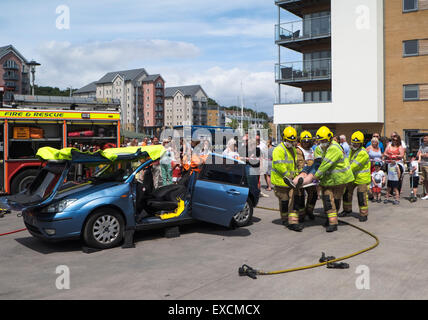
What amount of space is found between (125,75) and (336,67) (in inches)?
4041

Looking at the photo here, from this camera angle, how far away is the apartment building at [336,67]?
31.0 meters

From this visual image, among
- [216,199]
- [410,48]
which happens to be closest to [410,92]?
[410,48]

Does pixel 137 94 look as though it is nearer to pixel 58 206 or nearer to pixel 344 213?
pixel 344 213

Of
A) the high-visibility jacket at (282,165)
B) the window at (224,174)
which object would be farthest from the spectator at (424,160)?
the window at (224,174)

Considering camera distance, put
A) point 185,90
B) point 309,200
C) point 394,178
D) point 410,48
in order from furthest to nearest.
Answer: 1. point 185,90
2. point 410,48
3. point 394,178
4. point 309,200

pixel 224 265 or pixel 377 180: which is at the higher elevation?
pixel 377 180

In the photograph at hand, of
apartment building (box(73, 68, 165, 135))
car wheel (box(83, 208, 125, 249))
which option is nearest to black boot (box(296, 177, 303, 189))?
car wheel (box(83, 208, 125, 249))

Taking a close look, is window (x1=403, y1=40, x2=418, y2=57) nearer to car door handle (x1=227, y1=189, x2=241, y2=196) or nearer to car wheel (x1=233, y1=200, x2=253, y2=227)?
car wheel (x1=233, y1=200, x2=253, y2=227)

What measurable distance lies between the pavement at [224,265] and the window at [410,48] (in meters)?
24.5

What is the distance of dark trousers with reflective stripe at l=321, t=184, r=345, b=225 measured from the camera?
848 centimetres

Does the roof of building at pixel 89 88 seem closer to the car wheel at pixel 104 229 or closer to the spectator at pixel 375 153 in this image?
the spectator at pixel 375 153

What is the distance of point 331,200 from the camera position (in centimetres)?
859
